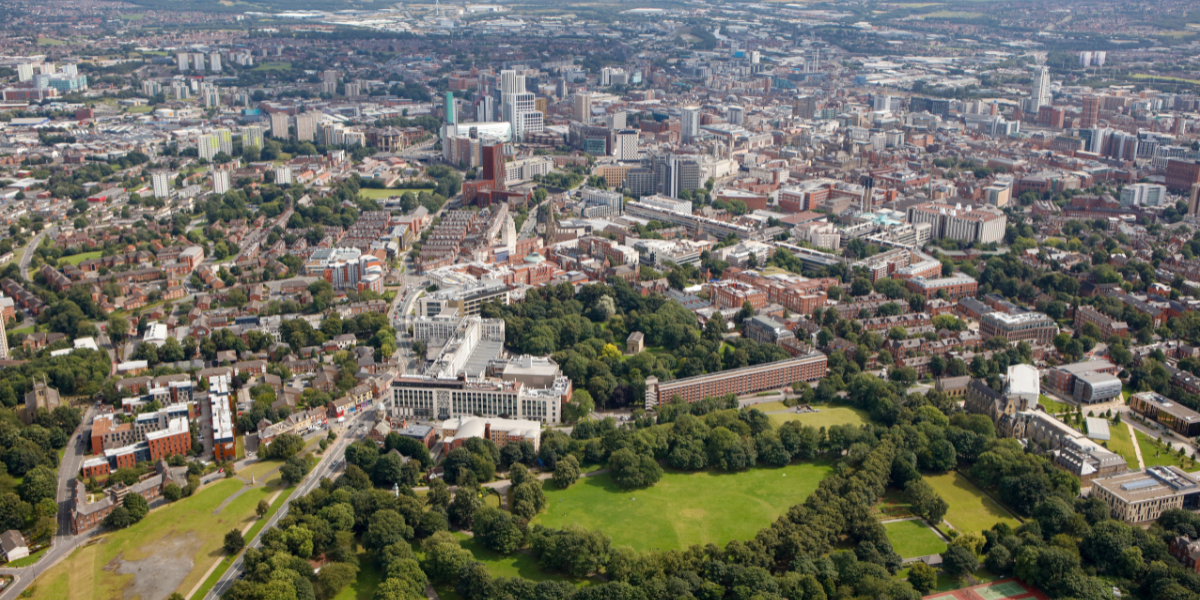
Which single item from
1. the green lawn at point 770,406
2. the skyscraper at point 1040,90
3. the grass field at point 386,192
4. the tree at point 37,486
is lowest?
the green lawn at point 770,406

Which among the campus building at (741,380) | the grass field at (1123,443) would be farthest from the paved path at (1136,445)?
the campus building at (741,380)

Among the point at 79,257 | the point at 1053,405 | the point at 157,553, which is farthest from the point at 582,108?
the point at 157,553

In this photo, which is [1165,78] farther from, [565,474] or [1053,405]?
[565,474]

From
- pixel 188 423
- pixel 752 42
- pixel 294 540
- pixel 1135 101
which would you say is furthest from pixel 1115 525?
pixel 752 42

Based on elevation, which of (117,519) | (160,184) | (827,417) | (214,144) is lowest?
(827,417)

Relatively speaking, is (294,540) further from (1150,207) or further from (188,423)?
(1150,207)

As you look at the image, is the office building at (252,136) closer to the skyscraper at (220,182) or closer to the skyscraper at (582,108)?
the skyscraper at (220,182)
